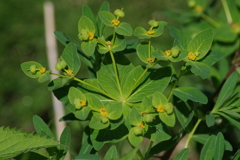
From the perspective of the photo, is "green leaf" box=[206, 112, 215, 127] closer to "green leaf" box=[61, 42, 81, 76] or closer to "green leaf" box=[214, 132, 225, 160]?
"green leaf" box=[214, 132, 225, 160]

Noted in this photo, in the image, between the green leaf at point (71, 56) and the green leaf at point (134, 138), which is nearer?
the green leaf at point (134, 138)

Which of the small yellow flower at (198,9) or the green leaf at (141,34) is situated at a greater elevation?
the small yellow flower at (198,9)

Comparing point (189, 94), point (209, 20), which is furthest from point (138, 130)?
point (209, 20)

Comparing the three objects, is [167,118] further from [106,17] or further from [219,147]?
[106,17]

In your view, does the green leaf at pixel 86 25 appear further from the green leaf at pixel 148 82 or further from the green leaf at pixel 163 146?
the green leaf at pixel 163 146

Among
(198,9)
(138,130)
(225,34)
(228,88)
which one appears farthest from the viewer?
(198,9)

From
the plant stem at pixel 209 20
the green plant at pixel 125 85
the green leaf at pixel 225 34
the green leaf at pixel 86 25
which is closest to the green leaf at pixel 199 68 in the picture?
the green plant at pixel 125 85

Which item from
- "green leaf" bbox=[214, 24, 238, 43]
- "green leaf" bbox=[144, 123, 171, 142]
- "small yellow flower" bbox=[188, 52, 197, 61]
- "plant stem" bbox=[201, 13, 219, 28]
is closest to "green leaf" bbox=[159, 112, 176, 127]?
"green leaf" bbox=[144, 123, 171, 142]
